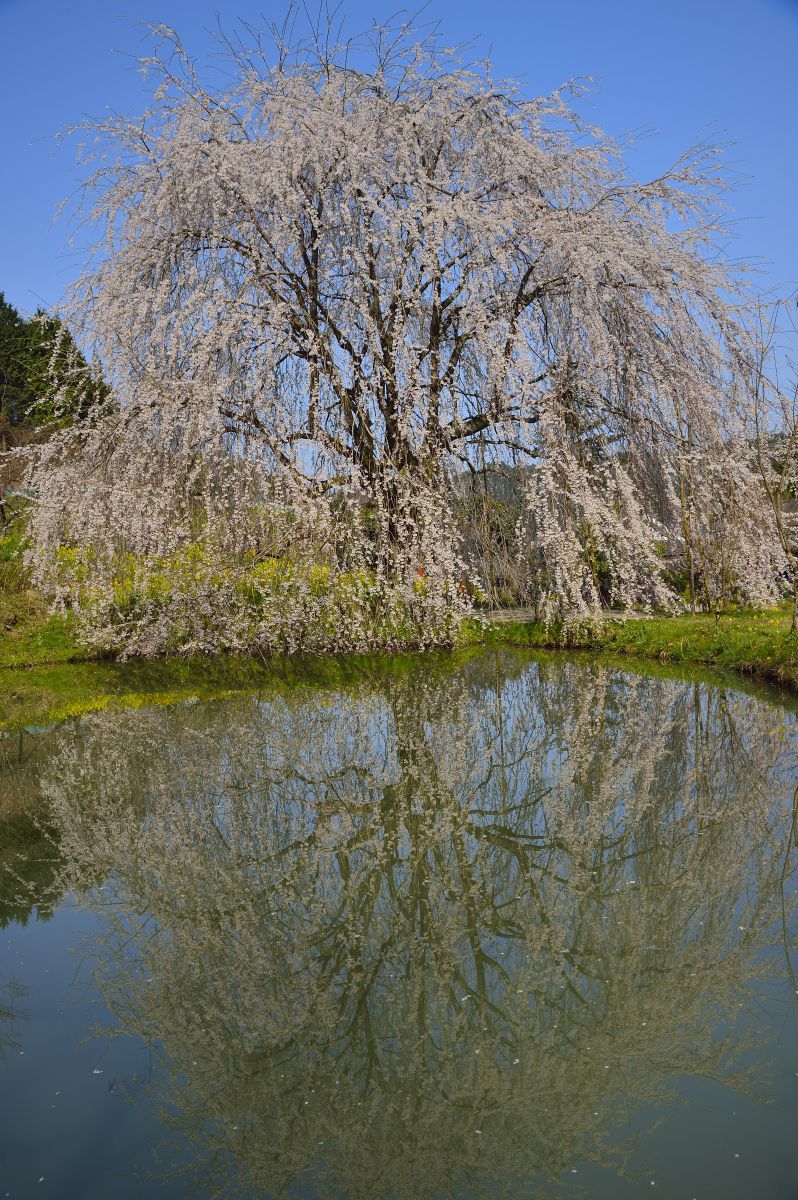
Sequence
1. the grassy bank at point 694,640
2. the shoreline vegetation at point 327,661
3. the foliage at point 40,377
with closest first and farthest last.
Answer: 1. the grassy bank at point 694,640
2. the shoreline vegetation at point 327,661
3. the foliage at point 40,377

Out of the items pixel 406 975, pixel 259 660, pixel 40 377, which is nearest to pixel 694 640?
pixel 259 660

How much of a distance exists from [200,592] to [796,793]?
276 inches

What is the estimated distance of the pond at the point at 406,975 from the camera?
8.30ft

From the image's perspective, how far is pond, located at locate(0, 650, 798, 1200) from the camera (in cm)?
253

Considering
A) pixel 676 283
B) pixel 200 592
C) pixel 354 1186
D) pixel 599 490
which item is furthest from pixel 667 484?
pixel 354 1186

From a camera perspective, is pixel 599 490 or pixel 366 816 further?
pixel 599 490

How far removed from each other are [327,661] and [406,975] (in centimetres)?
823

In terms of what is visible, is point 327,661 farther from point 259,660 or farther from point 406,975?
point 406,975

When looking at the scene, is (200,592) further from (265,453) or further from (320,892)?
(320,892)

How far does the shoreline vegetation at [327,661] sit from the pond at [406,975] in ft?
9.71

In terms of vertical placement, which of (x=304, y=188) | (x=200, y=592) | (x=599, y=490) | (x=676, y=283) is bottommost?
(x=200, y=592)

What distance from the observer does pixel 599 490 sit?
10.0 meters

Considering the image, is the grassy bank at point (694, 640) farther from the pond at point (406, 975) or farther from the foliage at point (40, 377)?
the foliage at point (40, 377)


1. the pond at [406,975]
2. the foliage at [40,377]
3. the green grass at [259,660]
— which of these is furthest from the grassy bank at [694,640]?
the foliage at [40,377]
